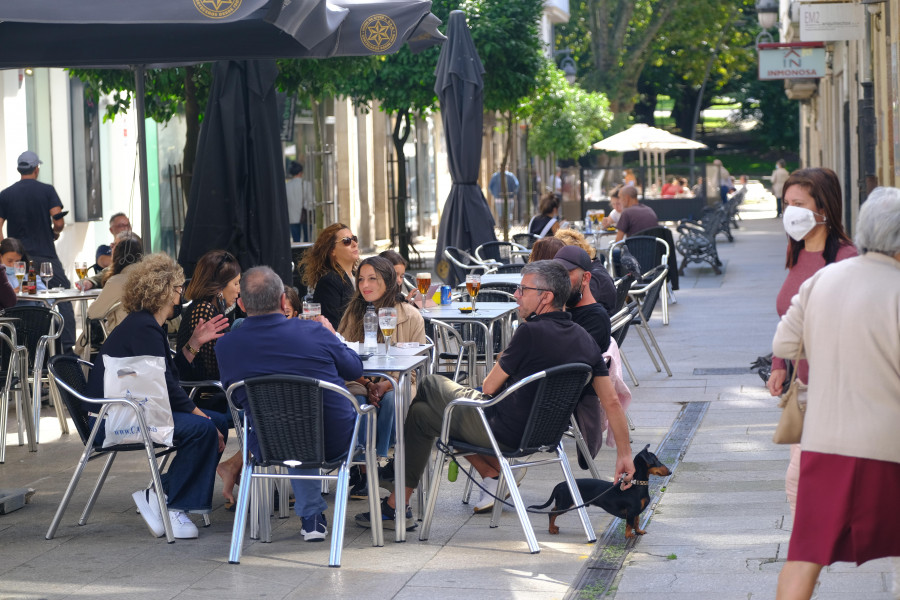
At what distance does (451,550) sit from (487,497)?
2.37 feet

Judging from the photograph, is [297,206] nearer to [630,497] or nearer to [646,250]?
[646,250]

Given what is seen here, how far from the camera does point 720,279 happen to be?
61.7ft

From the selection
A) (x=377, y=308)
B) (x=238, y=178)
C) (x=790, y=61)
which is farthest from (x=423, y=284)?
(x=790, y=61)

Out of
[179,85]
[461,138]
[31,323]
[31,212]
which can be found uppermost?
[179,85]

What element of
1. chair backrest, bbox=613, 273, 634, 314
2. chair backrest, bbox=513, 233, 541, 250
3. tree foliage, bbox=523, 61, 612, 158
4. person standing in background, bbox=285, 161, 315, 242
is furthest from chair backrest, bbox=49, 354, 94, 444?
tree foliage, bbox=523, 61, 612, 158

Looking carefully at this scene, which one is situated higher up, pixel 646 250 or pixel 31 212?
pixel 31 212

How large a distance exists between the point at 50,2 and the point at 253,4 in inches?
37.9

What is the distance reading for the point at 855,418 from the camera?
3.88 meters

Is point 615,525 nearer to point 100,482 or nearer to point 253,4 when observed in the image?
point 100,482

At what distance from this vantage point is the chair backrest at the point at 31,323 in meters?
8.10

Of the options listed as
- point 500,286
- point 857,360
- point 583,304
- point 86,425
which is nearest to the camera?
point 857,360

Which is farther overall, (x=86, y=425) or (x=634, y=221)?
(x=634, y=221)

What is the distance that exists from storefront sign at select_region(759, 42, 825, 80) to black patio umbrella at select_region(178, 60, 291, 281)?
46.5ft

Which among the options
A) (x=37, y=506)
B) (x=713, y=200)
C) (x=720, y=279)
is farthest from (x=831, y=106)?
(x=37, y=506)
